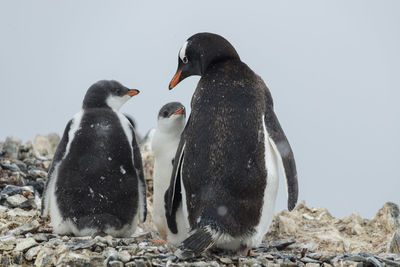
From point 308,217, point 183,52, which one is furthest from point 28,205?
point 308,217

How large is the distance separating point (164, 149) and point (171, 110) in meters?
0.44

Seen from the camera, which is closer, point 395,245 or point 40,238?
point 40,238

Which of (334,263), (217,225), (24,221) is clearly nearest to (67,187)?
(24,221)

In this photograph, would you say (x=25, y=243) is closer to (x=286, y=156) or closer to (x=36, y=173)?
(x=286, y=156)

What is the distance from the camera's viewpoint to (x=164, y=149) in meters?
6.61

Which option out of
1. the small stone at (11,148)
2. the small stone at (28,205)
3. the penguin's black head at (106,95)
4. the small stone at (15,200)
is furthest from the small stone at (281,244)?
the small stone at (11,148)

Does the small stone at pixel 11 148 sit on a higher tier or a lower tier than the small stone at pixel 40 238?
higher

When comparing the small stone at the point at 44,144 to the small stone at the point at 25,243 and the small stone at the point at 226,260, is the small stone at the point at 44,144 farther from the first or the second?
the small stone at the point at 226,260

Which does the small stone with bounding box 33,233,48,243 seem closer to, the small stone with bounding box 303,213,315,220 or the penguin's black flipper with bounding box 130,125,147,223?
the penguin's black flipper with bounding box 130,125,147,223

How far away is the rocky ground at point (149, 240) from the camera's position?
4895 mm

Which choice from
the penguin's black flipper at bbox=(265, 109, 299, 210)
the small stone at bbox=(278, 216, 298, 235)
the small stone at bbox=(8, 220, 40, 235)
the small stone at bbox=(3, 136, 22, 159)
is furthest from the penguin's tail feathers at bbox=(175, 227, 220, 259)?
the small stone at bbox=(3, 136, 22, 159)

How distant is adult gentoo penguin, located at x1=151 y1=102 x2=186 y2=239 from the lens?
6.47 metres

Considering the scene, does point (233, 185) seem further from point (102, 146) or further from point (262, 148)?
point (102, 146)

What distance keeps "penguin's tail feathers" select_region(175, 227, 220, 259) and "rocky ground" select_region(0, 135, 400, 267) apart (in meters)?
0.06
